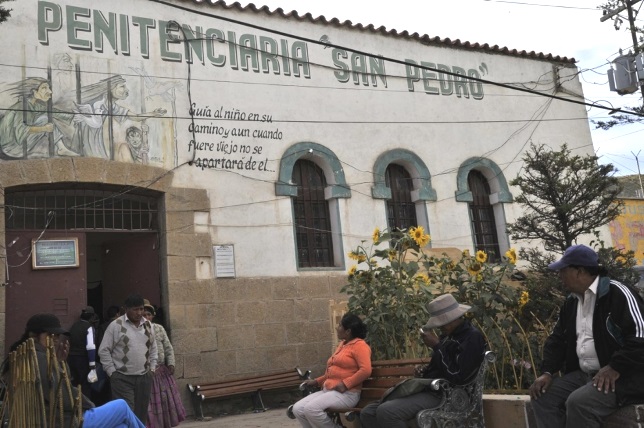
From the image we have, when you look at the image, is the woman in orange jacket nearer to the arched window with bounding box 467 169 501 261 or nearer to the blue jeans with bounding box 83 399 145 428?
the blue jeans with bounding box 83 399 145 428

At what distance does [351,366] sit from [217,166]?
18.7 feet

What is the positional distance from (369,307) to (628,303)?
3779 mm

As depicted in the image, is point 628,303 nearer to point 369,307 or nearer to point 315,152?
point 369,307

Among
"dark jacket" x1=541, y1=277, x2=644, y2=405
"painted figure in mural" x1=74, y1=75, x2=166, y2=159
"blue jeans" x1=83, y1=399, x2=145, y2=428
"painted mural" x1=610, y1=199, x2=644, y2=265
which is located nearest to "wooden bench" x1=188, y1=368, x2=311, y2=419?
"painted figure in mural" x1=74, y1=75, x2=166, y2=159

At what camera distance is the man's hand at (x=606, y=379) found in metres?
4.27

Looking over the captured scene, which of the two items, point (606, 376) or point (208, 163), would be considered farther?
point (208, 163)

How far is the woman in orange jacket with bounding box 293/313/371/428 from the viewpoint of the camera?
6.49 meters

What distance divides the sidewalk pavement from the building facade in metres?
0.70

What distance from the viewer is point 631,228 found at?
1970cm

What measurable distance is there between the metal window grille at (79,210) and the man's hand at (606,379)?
8106mm

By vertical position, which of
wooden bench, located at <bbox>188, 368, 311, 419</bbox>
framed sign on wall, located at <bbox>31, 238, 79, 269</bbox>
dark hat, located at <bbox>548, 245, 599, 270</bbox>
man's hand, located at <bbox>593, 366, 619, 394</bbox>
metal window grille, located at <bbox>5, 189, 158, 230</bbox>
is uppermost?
metal window grille, located at <bbox>5, 189, 158, 230</bbox>

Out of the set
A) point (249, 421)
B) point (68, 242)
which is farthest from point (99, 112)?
point (249, 421)

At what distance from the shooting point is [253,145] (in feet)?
38.9

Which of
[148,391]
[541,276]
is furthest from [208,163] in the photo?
[541,276]
